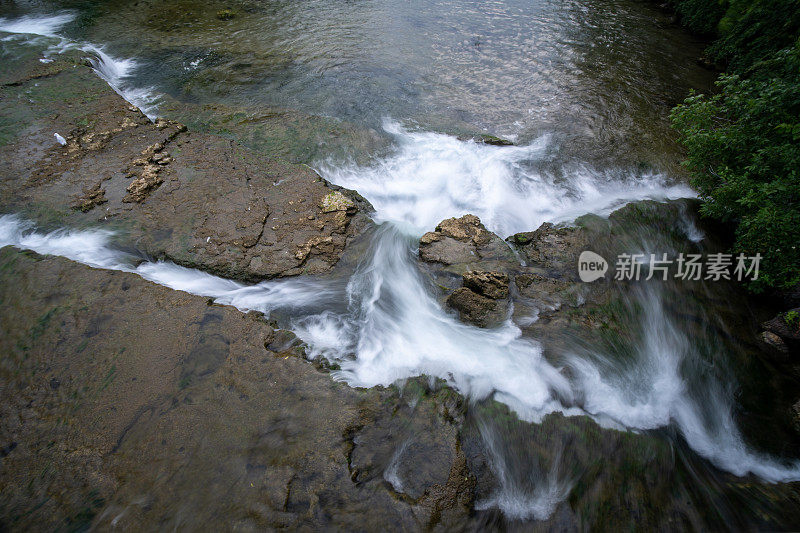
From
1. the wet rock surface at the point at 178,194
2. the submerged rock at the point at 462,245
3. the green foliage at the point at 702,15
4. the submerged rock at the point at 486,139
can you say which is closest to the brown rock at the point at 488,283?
the submerged rock at the point at 462,245

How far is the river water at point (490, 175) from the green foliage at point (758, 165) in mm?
574

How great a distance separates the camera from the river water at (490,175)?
392cm

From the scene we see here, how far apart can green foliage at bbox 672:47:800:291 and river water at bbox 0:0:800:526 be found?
574mm

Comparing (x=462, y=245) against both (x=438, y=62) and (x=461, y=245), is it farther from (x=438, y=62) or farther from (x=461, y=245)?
(x=438, y=62)

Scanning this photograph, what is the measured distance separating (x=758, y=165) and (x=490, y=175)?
3.65 meters

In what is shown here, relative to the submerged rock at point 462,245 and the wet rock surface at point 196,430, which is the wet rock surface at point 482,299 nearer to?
the submerged rock at point 462,245

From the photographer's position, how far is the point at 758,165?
4672 mm

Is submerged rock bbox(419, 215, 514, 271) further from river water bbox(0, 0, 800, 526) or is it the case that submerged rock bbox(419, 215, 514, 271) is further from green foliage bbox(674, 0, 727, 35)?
green foliage bbox(674, 0, 727, 35)

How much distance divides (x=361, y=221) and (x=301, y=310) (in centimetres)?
170

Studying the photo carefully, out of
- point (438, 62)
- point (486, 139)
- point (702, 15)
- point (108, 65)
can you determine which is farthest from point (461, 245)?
point (702, 15)

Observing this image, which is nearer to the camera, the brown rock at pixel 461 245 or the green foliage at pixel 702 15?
the brown rock at pixel 461 245

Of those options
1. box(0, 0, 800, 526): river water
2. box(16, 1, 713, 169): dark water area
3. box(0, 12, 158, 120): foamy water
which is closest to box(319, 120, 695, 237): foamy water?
box(0, 0, 800, 526): river water

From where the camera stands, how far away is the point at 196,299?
4238 mm

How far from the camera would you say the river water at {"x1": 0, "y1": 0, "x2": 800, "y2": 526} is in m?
3.92
